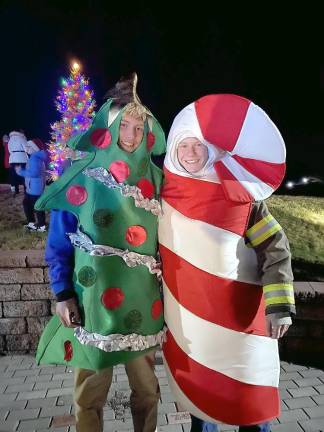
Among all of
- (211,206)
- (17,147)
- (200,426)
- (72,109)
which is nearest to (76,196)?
(211,206)

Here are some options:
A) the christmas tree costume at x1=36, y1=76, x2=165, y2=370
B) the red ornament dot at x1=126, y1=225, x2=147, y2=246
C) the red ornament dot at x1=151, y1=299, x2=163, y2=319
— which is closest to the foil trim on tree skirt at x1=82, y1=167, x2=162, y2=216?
the christmas tree costume at x1=36, y1=76, x2=165, y2=370

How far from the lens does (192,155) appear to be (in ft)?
6.94

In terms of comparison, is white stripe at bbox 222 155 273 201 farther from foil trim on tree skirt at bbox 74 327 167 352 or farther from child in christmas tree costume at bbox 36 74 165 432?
foil trim on tree skirt at bbox 74 327 167 352

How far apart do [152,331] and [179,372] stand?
30 centimetres

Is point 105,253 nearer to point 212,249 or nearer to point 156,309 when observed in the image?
point 156,309

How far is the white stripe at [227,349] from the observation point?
2.13 metres

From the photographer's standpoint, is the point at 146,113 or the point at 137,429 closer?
the point at 146,113

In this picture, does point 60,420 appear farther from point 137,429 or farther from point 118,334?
point 118,334

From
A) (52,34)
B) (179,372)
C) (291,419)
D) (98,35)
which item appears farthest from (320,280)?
(52,34)

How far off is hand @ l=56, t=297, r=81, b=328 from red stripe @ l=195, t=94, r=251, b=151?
1168 millimetres

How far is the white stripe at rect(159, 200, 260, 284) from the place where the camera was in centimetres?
210

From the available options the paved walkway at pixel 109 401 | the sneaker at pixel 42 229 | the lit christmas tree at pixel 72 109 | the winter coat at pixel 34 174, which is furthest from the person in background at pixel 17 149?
the paved walkway at pixel 109 401

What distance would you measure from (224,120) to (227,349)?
1.25 meters

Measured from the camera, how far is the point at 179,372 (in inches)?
89.0
